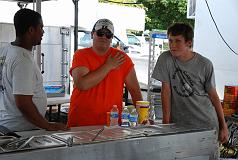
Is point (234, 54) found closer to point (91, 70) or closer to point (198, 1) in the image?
point (198, 1)

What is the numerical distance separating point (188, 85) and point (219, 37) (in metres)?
2.74

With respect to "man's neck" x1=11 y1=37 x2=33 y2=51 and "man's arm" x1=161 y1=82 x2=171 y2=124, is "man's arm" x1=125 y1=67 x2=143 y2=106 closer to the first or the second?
"man's arm" x1=161 y1=82 x2=171 y2=124

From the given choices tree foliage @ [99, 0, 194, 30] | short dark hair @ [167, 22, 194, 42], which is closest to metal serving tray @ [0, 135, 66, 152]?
short dark hair @ [167, 22, 194, 42]

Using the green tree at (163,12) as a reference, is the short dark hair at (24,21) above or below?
below

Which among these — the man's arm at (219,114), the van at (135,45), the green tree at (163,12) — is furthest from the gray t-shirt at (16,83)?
the green tree at (163,12)

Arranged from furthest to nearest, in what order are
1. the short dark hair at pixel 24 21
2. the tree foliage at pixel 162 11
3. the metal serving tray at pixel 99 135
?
the tree foliage at pixel 162 11, the short dark hair at pixel 24 21, the metal serving tray at pixel 99 135

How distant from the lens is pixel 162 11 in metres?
16.4

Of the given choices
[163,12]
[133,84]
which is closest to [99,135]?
[133,84]

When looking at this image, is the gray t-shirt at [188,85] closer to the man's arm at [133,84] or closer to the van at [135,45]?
the man's arm at [133,84]

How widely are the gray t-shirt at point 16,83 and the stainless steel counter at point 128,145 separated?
0.47 meters

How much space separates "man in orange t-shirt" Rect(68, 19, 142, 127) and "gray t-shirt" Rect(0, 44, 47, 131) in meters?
0.24

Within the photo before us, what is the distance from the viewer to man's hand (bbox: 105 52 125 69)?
6.99 ft

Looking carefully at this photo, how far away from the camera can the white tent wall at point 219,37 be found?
471 cm

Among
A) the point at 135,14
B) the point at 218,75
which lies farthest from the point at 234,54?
the point at 135,14
